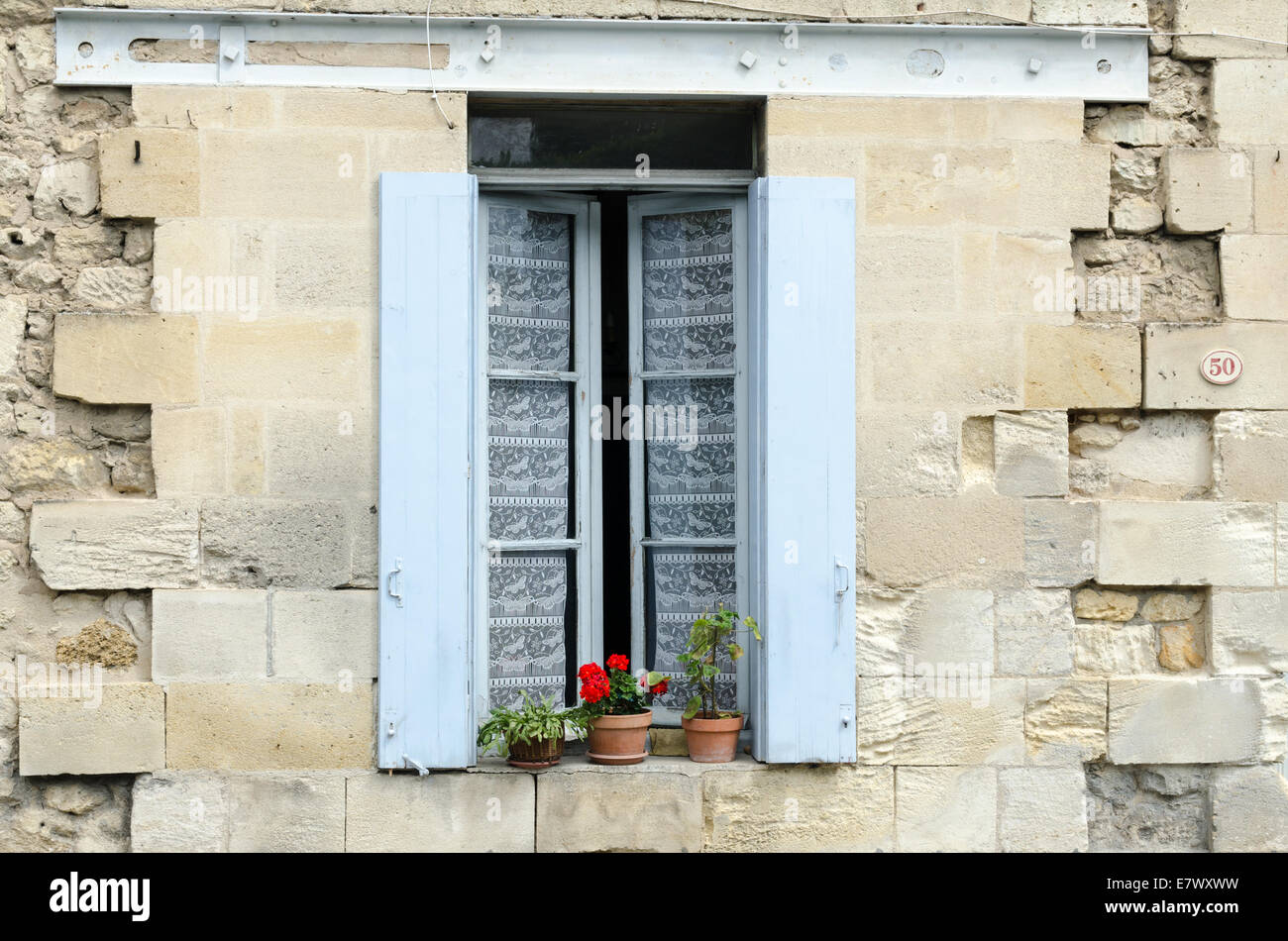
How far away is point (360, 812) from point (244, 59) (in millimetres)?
2451

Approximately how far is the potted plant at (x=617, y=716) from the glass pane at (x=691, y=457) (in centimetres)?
53

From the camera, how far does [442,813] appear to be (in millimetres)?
4074

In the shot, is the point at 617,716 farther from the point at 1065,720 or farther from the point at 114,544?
the point at 114,544

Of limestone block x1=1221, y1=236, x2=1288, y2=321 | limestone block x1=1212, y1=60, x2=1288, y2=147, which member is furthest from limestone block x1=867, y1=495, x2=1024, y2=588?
limestone block x1=1212, y1=60, x2=1288, y2=147

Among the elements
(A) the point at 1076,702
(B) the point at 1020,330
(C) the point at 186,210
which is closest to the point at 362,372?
(C) the point at 186,210

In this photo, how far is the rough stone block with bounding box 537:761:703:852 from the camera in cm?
408

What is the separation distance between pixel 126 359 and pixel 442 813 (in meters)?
1.76

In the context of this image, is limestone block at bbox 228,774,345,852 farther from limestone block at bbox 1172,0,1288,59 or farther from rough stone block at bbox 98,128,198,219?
limestone block at bbox 1172,0,1288,59

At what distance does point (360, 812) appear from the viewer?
13.3 ft

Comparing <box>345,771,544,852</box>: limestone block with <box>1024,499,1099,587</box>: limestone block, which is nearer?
<box>345,771,544,852</box>: limestone block

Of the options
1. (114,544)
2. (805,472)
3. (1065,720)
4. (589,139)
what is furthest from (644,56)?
(1065,720)

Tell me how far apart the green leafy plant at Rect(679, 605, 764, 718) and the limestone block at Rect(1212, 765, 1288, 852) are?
1.60m

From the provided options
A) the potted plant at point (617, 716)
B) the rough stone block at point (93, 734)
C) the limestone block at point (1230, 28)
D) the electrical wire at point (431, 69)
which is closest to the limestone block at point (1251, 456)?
the limestone block at point (1230, 28)

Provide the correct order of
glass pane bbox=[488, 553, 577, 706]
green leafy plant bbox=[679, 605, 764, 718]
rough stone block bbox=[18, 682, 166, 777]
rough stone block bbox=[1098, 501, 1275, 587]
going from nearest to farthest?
rough stone block bbox=[18, 682, 166, 777] < green leafy plant bbox=[679, 605, 764, 718] < rough stone block bbox=[1098, 501, 1275, 587] < glass pane bbox=[488, 553, 577, 706]
